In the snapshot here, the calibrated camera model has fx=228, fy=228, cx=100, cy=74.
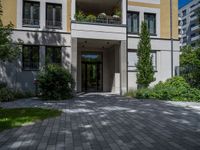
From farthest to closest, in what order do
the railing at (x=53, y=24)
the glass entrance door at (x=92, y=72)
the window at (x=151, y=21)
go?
the glass entrance door at (x=92, y=72) < the window at (x=151, y=21) < the railing at (x=53, y=24)

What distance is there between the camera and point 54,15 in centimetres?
1739

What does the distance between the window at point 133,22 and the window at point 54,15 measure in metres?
5.69

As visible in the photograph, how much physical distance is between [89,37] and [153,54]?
618 cm

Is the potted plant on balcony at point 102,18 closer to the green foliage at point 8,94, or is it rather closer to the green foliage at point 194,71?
the green foliage at point 194,71

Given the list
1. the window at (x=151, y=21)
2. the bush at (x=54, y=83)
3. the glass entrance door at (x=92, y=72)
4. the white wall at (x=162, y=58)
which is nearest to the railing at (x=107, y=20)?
the window at (x=151, y=21)

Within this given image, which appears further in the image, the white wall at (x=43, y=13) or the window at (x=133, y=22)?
the window at (x=133, y=22)

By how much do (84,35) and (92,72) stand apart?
210 inches

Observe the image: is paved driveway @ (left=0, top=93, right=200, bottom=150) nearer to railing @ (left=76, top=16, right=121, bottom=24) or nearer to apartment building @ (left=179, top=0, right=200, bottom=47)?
railing @ (left=76, top=16, right=121, bottom=24)

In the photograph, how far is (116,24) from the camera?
1689cm

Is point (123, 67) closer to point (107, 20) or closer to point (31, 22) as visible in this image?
point (107, 20)

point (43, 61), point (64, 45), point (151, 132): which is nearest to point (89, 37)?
point (64, 45)

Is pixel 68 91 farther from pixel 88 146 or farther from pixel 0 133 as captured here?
pixel 88 146

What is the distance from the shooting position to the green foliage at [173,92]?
44.6 ft

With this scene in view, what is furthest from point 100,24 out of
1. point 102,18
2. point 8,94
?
point 8,94
